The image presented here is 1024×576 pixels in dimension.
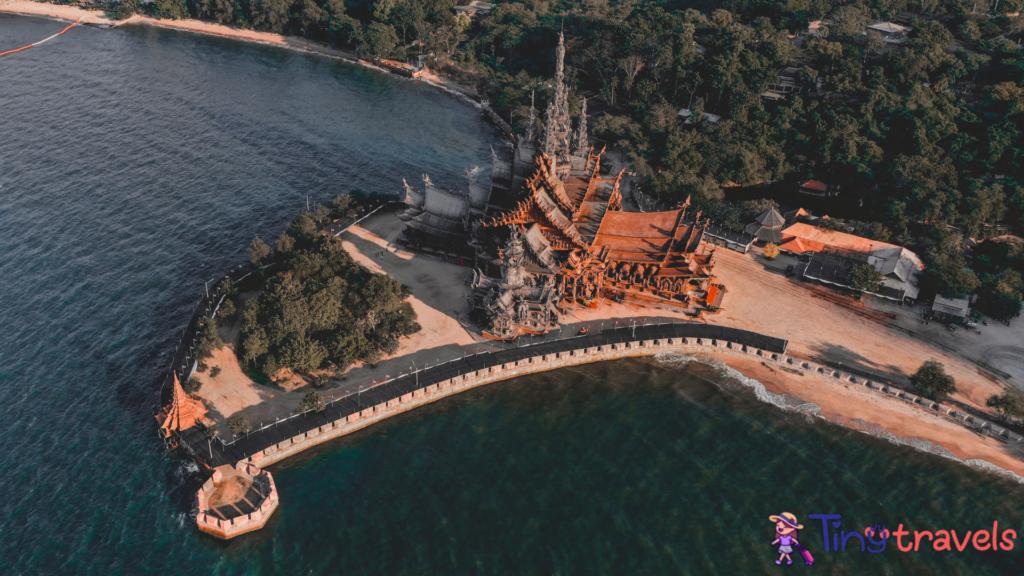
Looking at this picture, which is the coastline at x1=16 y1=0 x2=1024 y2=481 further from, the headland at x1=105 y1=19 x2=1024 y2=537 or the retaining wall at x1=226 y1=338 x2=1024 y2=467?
the retaining wall at x1=226 y1=338 x2=1024 y2=467

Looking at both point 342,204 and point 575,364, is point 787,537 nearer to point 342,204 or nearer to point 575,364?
point 575,364

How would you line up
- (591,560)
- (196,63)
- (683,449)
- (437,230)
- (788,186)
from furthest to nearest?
(196,63) → (788,186) → (437,230) → (683,449) → (591,560)

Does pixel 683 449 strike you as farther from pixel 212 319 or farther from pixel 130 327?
pixel 130 327

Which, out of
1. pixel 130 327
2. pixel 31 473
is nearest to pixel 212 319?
pixel 130 327

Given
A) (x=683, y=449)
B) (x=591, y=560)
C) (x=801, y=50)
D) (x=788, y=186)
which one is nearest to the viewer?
(x=591, y=560)

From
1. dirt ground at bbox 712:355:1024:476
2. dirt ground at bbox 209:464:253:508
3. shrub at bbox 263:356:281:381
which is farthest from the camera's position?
shrub at bbox 263:356:281:381

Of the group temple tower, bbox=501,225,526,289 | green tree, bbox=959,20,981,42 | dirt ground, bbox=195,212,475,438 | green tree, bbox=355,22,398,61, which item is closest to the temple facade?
temple tower, bbox=501,225,526,289
